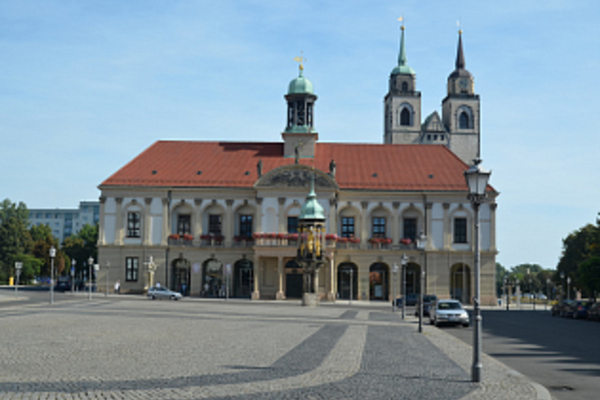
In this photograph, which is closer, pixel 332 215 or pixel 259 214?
pixel 259 214

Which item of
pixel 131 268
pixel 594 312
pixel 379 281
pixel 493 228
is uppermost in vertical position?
pixel 493 228

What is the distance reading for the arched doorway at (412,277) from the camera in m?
72.0

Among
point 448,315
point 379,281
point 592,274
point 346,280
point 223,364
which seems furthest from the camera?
point 346,280

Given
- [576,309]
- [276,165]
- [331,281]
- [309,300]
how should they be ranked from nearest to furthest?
[576,309] < [309,300] < [331,281] < [276,165]

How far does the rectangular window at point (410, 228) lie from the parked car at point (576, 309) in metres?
19.8

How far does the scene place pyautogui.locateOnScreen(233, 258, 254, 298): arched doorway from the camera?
71750mm

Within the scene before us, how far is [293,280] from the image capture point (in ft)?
230

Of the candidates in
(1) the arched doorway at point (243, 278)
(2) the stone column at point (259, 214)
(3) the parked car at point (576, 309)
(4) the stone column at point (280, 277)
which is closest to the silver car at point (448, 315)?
(3) the parked car at point (576, 309)

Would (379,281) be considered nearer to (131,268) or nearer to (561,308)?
(561,308)

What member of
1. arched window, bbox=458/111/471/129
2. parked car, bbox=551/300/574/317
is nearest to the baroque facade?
parked car, bbox=551/300/574/317

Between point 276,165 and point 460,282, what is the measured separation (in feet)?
71.5

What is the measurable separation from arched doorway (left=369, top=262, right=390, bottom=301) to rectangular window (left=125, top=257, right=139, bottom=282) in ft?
75.7

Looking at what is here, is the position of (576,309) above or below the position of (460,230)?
below

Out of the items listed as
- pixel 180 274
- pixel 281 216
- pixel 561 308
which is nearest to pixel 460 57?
pixel 281 216
